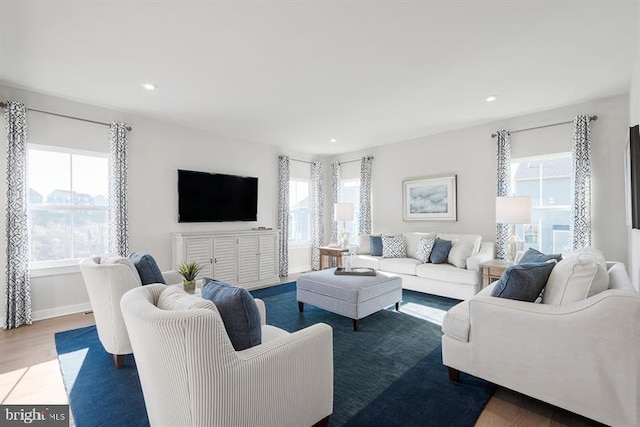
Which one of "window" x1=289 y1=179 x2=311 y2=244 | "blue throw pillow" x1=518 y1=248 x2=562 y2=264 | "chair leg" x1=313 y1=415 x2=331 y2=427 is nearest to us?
"chair leg" x1=313 y1=415 x2=331 y2=427

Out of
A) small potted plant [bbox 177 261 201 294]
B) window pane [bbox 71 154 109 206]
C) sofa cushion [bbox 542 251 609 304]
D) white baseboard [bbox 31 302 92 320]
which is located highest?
window pane [bbox 71 154 109 206]

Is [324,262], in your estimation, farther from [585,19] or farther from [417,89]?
[585,19]

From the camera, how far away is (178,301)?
134 cm

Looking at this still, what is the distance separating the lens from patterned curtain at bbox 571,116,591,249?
3.66 m

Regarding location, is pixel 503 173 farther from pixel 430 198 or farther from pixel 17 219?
pixel 17 219

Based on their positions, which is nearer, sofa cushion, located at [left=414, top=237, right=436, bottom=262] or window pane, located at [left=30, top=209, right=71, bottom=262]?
window pane, located at [left=30, top=209, right=71, bottom=262]

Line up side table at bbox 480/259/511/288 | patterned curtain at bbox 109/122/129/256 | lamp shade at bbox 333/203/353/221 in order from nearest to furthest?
1. side table at bbox 480/259/511/288
2. patterned curtain at bbox 109/122/129/256
3. lamp shade at bbox 333/203/353/221

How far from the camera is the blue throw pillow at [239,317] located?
140 cm

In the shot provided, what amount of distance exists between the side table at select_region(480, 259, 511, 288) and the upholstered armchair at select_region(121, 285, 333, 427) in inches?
118

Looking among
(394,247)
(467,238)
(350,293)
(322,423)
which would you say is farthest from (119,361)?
(467,238)

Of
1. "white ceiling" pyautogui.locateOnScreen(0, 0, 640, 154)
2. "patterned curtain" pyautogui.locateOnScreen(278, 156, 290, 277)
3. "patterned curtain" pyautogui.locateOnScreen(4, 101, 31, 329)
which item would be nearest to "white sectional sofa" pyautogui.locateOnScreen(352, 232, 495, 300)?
"patterned curtain" pyautogui.locateOnScreen(278, 156, 290, 277)

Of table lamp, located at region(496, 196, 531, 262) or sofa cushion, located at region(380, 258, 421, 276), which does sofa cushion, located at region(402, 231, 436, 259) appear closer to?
sofa cushion, located at region(380, 258, 421, 276)

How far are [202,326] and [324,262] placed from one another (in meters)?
5.08

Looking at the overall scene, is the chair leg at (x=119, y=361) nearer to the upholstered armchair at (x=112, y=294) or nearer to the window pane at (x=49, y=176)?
the upholstered armchair at (x=112, y=294)
